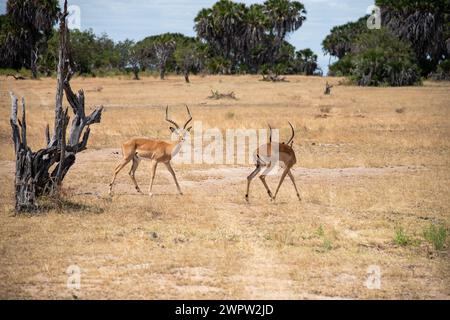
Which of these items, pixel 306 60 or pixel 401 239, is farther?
pixel 306 60

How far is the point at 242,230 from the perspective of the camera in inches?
410

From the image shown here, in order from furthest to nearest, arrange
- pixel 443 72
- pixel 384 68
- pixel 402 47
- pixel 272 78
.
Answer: pixel 443 72 < pixel 272 78 < pixel 402 47 < pixel 384 68

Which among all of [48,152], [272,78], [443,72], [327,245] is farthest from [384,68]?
[327,245]

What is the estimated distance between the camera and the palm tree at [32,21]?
62.2 meters

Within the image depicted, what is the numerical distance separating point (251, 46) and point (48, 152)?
238 ft

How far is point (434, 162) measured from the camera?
17.8 meters

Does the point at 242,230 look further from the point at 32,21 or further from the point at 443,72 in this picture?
the point at 32,21

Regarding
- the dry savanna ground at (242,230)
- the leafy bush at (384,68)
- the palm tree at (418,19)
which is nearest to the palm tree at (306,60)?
the palm tree at (418,19)

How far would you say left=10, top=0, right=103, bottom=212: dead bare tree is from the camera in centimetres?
1102

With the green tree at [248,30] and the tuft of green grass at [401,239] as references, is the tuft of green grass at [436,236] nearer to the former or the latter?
the tuft of green grass at [401,239]

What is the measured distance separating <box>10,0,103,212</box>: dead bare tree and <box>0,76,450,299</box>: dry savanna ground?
1.40 feet

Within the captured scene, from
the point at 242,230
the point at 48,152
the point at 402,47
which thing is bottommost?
the point at 242,230
